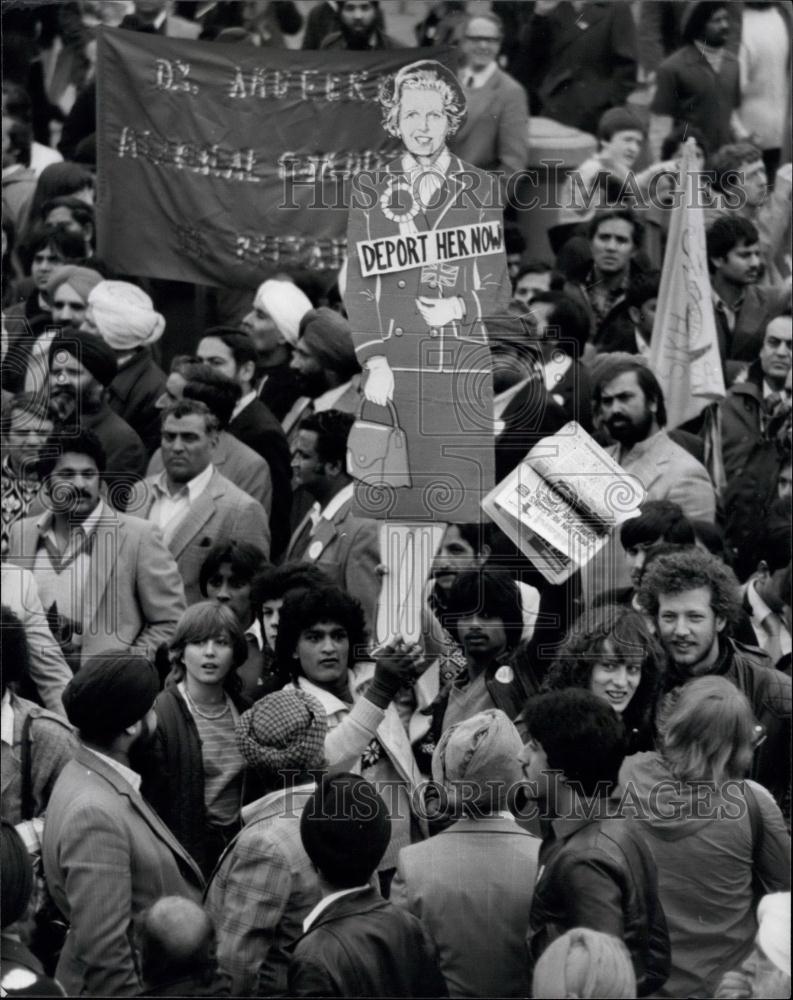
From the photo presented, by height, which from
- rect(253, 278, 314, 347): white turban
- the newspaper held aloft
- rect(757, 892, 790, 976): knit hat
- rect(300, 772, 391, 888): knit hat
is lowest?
rect(757, 892, 790, 976): knit hat

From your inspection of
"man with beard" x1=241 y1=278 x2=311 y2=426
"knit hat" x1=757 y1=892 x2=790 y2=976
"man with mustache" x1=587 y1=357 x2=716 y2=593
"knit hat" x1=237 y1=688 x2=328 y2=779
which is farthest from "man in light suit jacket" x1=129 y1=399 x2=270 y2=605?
"knit hat" x1=757 y1=892 x2=790 y2=976

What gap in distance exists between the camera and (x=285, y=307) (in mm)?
8344

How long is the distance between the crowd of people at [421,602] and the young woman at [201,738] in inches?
0.4

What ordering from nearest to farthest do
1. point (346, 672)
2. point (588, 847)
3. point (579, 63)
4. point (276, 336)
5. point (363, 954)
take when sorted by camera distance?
point (363, 954) → point (588, 847) → point (346, 672) → point (276, 336) → point (579, 63)

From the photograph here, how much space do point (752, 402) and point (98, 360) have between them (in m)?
2.41

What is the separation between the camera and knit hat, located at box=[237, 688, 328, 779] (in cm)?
605

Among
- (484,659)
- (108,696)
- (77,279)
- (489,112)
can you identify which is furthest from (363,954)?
(77,279)

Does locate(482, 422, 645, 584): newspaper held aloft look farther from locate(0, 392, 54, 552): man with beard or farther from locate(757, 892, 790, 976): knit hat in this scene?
Result: locate(757, 892, 790, 976): knit hat

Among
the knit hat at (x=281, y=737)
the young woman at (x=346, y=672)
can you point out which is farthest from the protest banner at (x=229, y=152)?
the knit hat at (x=281, y=737)

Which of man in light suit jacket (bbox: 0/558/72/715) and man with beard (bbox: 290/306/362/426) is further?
man with beard (bbox: 290/306/362/426)

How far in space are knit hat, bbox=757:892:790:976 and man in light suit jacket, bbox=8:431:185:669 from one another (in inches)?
92.9

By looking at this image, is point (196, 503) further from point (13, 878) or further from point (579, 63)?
point (579, 63)

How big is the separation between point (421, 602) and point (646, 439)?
0.95 meters

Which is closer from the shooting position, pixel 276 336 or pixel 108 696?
pixel 108 696
